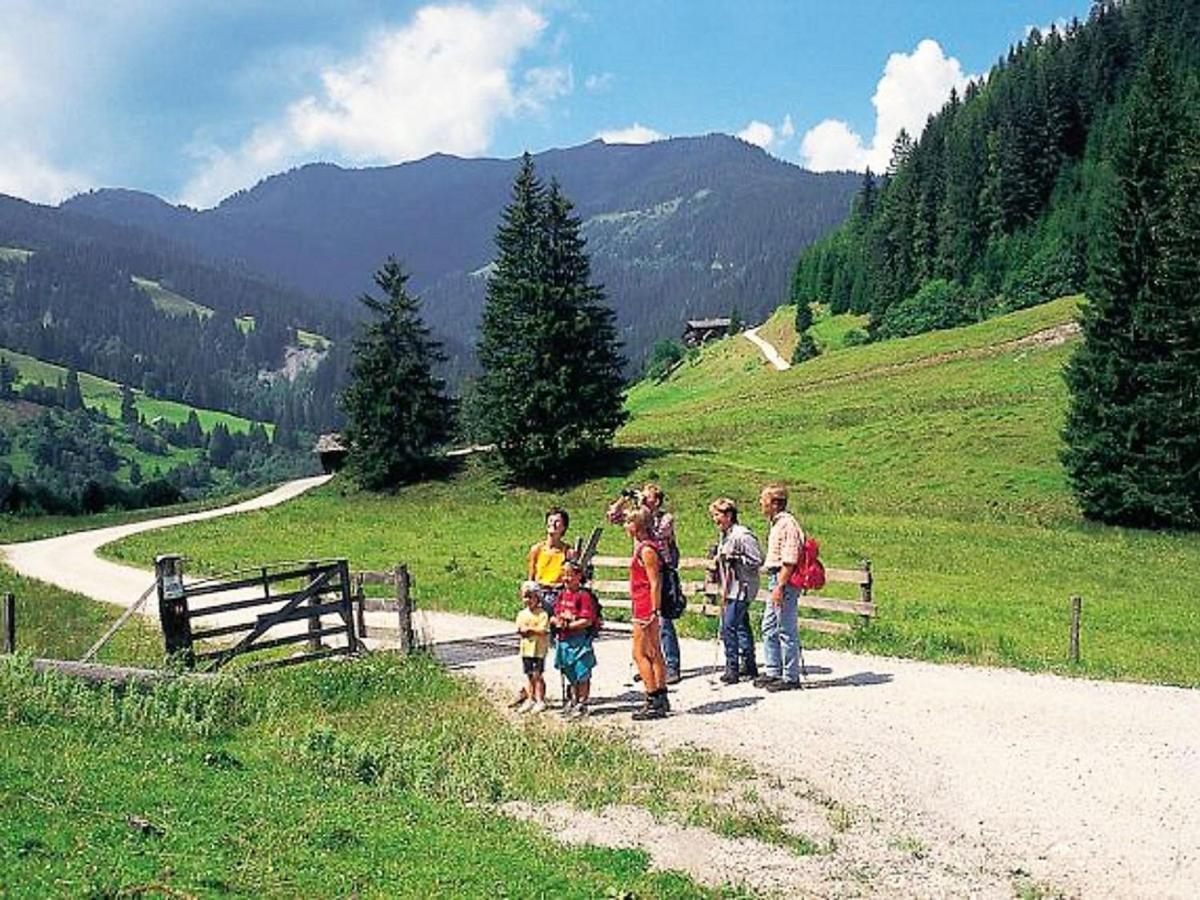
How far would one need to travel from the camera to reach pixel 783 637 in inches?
608

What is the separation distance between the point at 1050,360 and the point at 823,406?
15129mm

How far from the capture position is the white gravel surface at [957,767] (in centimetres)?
937

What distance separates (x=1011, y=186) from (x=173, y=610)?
129 metres

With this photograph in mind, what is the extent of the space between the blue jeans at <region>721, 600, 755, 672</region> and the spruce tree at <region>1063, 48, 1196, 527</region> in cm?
3000

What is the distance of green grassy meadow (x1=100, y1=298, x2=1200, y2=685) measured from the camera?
77.3 ft

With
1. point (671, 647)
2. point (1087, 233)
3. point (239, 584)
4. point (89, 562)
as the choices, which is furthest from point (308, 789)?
point (1087, 233)

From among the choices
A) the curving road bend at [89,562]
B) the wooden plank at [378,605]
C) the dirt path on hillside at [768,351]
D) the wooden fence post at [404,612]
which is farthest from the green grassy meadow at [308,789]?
the dirt path on hillside at [768,351]

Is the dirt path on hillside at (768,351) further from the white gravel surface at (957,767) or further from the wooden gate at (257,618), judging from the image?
the white gravel surface at (957,767)

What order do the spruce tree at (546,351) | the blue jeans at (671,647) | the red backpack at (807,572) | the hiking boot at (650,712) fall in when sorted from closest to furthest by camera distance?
the hiking boot at (650,712) < the red backpack at (807,572) < the blue jeans at (671,647) < the spruce tree at (546,351)

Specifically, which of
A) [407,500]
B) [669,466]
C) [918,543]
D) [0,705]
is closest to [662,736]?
[0,705]

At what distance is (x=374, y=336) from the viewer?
196 ft

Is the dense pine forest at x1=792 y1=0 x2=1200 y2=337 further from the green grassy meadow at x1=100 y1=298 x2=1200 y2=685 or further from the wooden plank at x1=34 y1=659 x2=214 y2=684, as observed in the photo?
the wooden plank at x1=34 y1=659 x2=214 y2=684

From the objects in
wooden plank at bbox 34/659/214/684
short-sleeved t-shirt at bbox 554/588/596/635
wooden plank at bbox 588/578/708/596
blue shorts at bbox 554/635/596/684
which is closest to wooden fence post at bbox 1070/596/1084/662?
wooden plank at bbox 588/578/708/596

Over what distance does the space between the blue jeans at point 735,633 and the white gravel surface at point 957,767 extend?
0.44 meters
